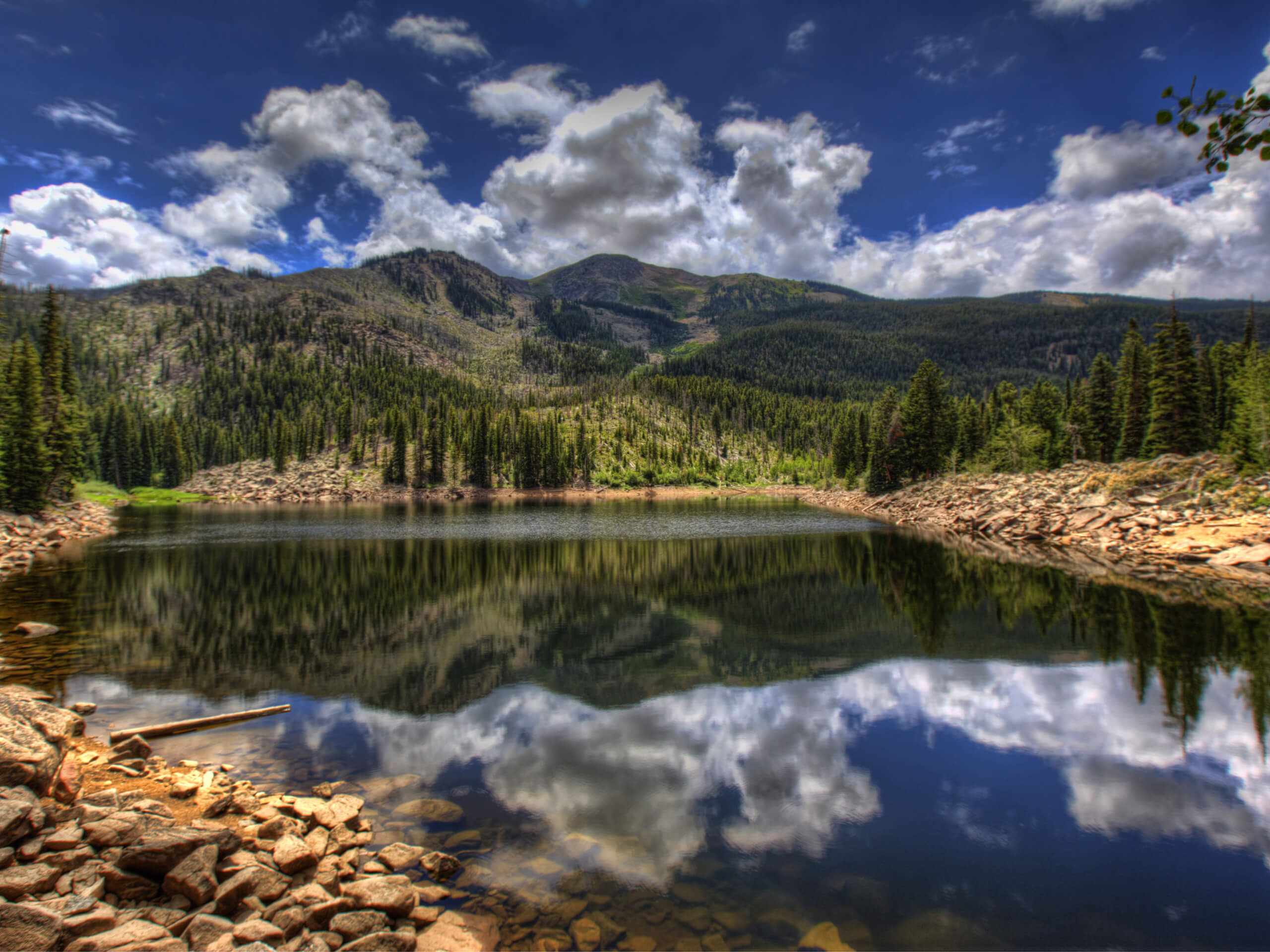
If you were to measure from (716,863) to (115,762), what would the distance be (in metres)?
11.7

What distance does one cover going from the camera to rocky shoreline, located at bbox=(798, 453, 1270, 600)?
32.2 meters

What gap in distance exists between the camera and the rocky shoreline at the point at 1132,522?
106 ft

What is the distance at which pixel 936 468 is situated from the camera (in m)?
80.8

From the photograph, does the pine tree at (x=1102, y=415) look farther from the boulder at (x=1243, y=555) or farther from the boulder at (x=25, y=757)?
the boulder at (x=25, y=757)

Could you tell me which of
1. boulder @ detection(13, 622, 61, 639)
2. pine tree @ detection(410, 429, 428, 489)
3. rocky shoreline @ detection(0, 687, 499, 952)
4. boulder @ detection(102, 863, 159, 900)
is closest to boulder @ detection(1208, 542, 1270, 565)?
rocky shoreline @ detection(0, 687, 499, 952)

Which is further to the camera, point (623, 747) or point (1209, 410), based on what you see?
point (1209, 410)

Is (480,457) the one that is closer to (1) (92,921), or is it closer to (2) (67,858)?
(2) (67,858)

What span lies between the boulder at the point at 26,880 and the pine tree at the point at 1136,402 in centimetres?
8533

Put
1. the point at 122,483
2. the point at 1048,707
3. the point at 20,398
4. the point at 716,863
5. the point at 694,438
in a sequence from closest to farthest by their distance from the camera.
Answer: the point at 716,863 → the point at 1048,707 → the point at 20,398 → the point at 122,483 → the point at 694,438

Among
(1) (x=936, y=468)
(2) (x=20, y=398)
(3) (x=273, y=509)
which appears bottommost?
(3) (x=273, y=509)

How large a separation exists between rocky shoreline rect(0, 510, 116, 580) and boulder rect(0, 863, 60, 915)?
39.2 metres

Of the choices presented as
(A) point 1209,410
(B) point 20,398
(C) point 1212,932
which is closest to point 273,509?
(B) point 20,398

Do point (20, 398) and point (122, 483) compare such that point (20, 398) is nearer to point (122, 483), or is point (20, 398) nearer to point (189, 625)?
point (189, 625)

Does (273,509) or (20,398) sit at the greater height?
(20,398)
